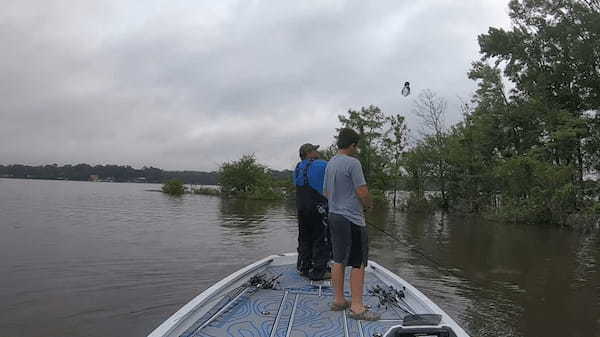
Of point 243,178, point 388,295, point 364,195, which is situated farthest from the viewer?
point 243,178

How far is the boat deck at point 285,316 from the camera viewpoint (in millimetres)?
3514

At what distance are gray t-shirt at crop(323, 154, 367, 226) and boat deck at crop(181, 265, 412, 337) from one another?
896 mm

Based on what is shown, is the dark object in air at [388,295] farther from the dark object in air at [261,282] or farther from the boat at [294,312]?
the dark object in air at [261,282]

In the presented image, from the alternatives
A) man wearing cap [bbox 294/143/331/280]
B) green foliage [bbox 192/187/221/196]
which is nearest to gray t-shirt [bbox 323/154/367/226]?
man wearing cap [bbox 294/143/331/280]

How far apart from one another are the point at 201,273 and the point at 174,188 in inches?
1659

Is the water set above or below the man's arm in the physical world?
below

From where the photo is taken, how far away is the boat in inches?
124

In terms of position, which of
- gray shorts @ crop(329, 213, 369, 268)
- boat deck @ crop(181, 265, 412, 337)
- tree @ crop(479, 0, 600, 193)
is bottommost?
boat deck @ crop(181, 265, 412, 337)

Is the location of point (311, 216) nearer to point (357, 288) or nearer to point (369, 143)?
point (357, 288)

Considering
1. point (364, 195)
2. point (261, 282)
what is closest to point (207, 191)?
point (261, 282)

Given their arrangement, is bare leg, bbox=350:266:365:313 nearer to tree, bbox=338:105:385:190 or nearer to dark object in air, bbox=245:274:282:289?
dark object in air, bbox=245:274:282:289

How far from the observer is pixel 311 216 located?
17.6 ft

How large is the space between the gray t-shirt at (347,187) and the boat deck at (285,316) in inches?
35.3

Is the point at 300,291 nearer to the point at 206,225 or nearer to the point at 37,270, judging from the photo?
the point at 37,270
